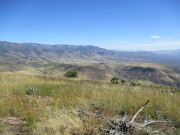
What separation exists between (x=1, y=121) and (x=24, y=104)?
150 centimetres

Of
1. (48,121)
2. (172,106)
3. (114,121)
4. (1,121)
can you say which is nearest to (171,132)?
(114,121)

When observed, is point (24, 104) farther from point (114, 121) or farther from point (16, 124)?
point (114, 121)

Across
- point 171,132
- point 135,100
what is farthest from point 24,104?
point 171,132

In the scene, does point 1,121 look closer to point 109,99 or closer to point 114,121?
point 114,121

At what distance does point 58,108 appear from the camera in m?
8.29

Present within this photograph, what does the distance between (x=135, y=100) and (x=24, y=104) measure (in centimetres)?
339

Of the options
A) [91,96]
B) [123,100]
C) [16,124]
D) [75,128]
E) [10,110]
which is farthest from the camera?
[91,96]

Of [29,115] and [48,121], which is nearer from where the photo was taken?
[48,121]

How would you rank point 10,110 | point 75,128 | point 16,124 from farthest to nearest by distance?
point 10,110 < point 16,124 < point 75,128

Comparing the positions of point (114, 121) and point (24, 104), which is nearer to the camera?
point (114, 121)

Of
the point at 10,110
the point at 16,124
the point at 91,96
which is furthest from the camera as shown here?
the point at 91,96

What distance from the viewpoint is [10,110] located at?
801 centimetres

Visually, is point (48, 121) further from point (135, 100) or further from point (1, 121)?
point (135, 100)

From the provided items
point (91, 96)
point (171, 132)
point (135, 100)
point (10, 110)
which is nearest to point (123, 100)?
point (135, 100)
